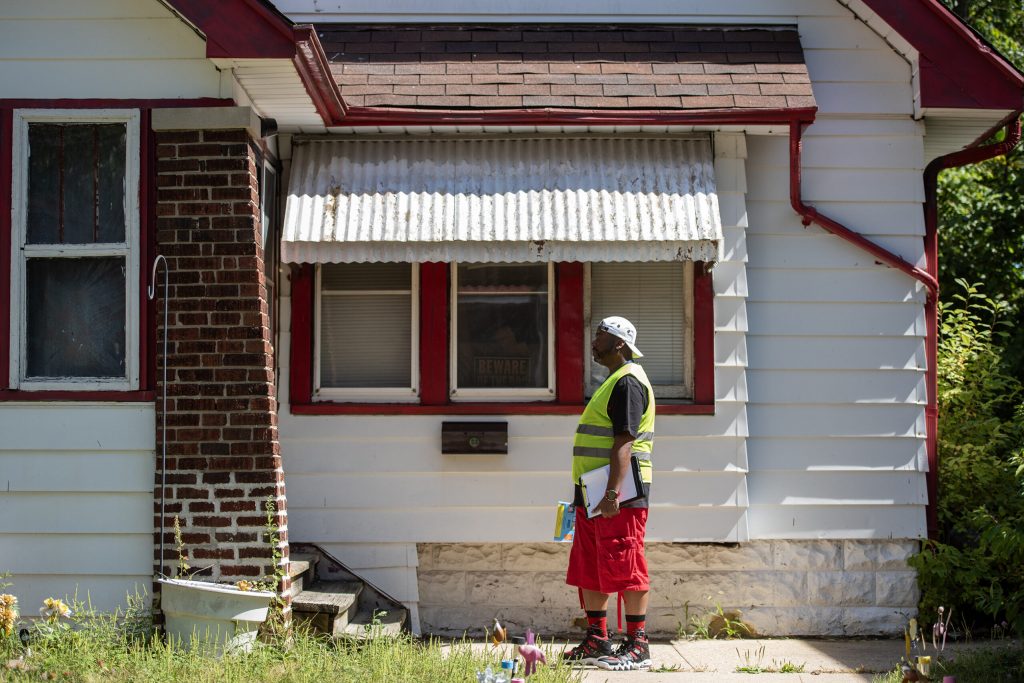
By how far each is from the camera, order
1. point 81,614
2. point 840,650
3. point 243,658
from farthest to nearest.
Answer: point 840,650
point 81,614
point 243,658

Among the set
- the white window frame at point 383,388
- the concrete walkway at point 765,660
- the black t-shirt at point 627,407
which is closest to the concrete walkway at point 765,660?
the concrete walkway at point 765,660

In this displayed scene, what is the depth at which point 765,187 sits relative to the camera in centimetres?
736

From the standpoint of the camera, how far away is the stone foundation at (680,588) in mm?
7211

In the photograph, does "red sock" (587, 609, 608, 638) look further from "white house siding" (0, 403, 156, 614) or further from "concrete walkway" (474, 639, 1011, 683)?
"white house siding" (0, 403, 156, 614)

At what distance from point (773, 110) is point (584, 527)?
281cm

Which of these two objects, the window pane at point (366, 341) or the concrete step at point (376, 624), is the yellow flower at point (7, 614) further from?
the window pane at point (366, 341)

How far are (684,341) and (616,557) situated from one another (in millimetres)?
1884

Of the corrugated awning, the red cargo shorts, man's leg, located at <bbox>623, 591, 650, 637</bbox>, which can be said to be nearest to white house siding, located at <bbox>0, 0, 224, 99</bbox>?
the corrugated awning

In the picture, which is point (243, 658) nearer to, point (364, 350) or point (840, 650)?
point (364, 350)

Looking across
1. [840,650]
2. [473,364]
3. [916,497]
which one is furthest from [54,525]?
[916,497]

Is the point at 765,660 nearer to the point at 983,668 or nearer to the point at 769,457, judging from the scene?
the point at 983,668

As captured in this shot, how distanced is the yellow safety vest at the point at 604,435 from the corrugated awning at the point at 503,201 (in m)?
1.10

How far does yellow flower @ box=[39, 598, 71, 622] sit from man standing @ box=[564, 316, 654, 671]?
2562mm

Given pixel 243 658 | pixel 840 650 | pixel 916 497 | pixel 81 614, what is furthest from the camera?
pixel 916 497
